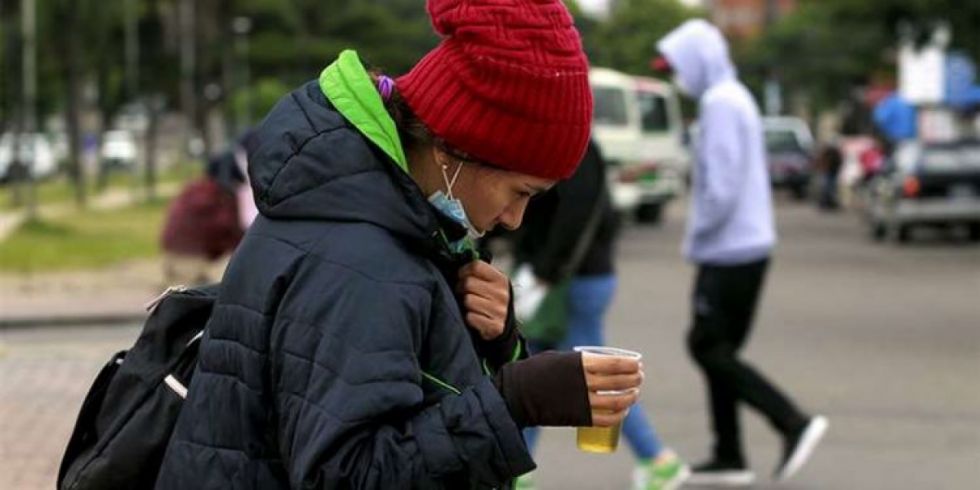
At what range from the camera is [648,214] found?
3250 cm

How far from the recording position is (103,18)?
3972cm

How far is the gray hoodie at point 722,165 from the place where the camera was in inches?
286

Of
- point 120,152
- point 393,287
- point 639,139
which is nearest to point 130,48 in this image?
point 120,152

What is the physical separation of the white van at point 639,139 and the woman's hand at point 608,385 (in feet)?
76.7

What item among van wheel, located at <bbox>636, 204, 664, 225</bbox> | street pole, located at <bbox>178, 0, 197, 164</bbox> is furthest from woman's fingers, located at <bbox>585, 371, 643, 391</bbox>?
street pole, located at <bbox>178, 0, 197, 164</bbox>

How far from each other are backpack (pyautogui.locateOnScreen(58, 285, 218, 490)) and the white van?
2331 centimetres

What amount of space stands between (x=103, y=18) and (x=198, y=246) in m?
32.4

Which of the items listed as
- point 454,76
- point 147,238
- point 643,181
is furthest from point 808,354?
point 643,181

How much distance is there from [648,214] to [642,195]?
1730 mm

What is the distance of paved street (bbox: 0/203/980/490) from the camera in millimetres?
8102

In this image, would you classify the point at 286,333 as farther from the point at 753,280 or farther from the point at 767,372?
the point at 767,372

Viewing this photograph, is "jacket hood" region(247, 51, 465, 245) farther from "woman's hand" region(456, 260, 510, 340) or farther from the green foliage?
the green foliage

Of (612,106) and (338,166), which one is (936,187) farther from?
(338,166)

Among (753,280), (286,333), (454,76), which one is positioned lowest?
(753,280)
